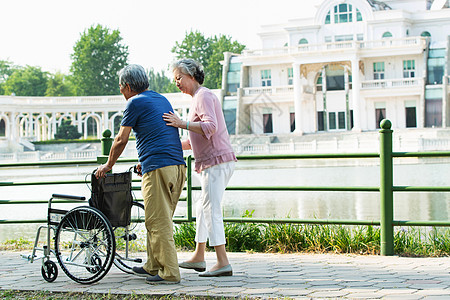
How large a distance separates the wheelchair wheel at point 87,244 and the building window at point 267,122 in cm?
4516

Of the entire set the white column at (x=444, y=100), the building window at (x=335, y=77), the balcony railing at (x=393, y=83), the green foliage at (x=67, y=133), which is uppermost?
the building window at (x=335, y=77)

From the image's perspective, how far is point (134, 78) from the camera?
14.5ft

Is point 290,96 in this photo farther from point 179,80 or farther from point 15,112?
point 179,80

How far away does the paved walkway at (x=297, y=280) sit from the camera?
3.98 m

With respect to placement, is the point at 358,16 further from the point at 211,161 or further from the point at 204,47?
the point at 211,161

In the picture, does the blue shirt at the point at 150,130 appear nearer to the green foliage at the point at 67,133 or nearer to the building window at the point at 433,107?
the building window at the point at 433,107

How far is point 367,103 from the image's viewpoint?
4591cm

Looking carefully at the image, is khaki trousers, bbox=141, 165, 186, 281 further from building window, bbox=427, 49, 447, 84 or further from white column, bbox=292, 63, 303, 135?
building window, bbox=427, 49, 447, 84

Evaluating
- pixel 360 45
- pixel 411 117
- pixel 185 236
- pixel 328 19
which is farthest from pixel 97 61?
pixel 185 236

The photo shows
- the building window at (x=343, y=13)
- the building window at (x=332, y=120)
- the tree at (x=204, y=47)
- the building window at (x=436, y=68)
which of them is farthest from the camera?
the tree at (x=204, y=47)

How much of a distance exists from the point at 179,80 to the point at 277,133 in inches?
1755

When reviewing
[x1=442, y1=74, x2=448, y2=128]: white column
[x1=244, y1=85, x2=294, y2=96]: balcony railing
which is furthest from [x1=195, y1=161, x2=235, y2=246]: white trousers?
[x1=244, y1=85, x2=294, y2=96]: balcony railing

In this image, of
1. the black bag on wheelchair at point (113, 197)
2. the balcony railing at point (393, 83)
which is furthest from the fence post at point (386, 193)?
the balcony railing at point (393, 83)

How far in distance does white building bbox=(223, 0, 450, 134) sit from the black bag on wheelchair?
40.8 meters
